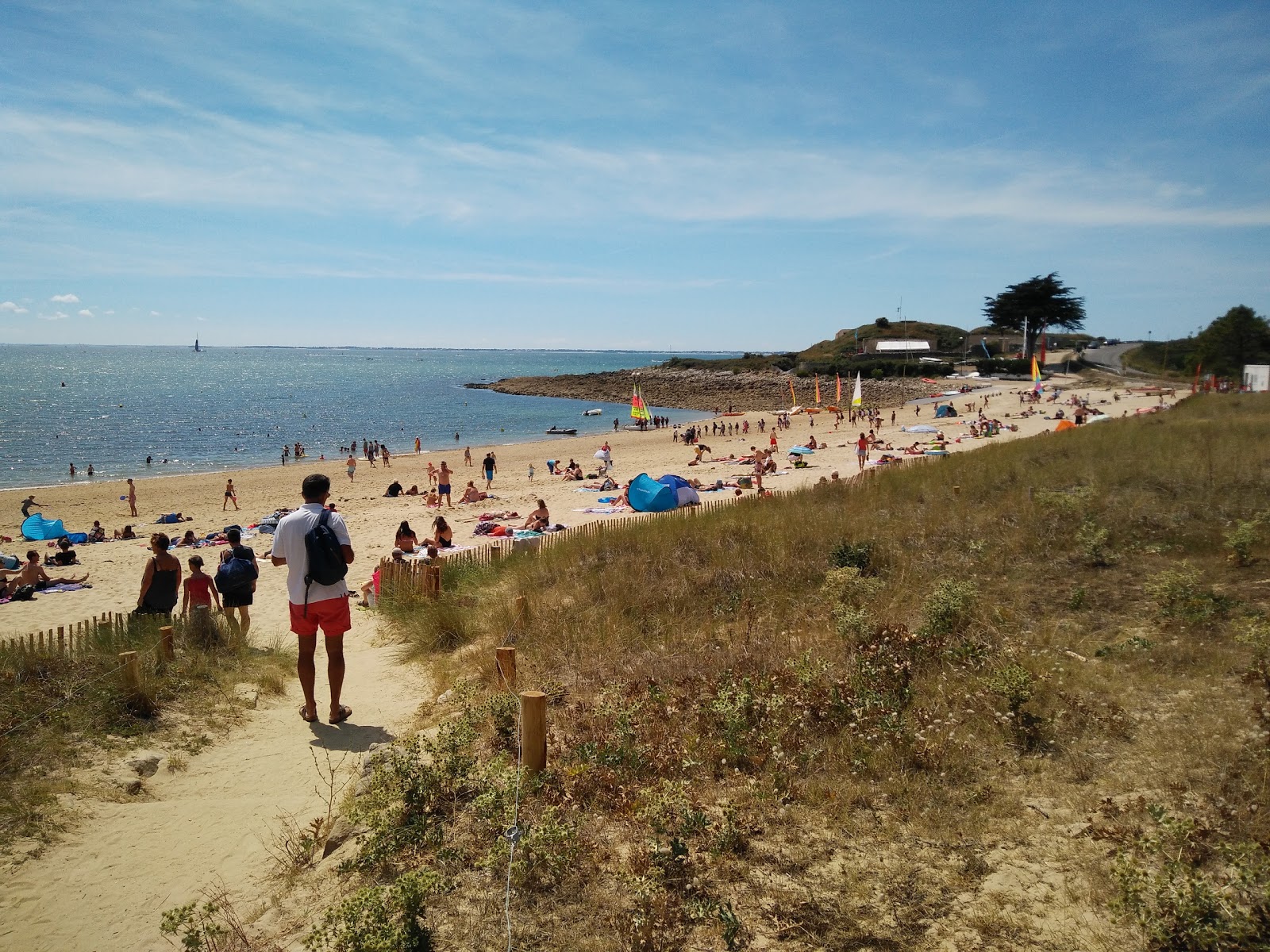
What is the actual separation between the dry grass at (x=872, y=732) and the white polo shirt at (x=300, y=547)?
1.28 m

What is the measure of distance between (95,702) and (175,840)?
1.69 meters

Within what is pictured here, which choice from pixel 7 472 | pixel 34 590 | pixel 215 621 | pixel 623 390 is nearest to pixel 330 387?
pixel 623 390

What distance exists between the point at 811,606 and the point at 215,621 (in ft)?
18.3

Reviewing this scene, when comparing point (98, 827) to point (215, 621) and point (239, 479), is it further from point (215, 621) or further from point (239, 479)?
point (239, 479)

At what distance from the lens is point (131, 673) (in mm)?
5441

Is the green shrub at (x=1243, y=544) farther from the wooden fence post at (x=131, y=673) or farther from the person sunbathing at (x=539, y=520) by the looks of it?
the person sunbathing at (x=539, y=520)

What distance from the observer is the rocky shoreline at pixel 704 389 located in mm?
69438

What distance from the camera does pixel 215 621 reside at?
7.01 metres

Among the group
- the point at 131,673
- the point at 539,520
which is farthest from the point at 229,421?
the point at 131,673

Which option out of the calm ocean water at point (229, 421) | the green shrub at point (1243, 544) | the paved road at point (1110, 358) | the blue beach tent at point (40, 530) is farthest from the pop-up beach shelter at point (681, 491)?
the paved road at point (1110, 358)

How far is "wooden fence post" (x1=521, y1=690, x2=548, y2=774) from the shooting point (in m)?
4.16

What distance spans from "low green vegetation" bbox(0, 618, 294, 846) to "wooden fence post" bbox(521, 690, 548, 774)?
2.60 m

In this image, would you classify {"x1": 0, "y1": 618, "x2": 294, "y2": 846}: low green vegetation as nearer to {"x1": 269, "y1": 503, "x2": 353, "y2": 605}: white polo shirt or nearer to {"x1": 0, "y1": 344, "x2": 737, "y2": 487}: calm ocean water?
{"x1": 269, "y1": 503, "x2": 353, "y2": 605}: white polo shirt

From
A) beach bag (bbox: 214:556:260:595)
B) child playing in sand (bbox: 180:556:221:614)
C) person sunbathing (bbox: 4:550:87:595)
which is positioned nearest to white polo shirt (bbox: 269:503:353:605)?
beach bag (bbox: 214:556:260:595)
